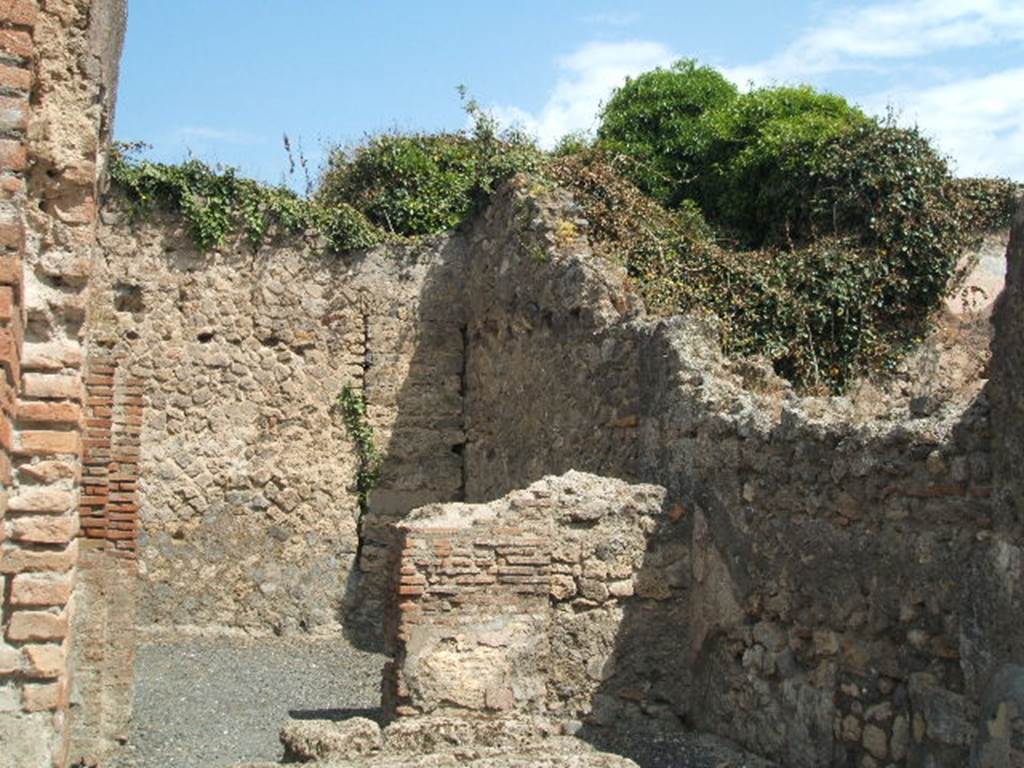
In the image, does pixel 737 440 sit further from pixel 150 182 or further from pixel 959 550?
pixel 150 182

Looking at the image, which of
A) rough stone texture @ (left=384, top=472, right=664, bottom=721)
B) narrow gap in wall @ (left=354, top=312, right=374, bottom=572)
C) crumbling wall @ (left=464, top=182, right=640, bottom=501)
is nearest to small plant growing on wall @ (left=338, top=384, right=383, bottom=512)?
narrow gap in wall @ (left=354, top=312, right=374, bottom=572)

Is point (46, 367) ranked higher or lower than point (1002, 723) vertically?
higher

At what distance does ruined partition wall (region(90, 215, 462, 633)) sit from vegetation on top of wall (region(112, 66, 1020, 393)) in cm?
43

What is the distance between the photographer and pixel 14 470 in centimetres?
412

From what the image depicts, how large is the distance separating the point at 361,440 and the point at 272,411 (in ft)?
2.97

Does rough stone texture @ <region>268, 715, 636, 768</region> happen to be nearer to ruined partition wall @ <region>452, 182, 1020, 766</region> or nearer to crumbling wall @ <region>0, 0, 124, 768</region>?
ruined partition wall @ <region>452, 182, 1020, 766</region>

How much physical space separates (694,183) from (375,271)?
153 inches

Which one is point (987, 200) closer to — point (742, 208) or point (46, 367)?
point (742, 208)

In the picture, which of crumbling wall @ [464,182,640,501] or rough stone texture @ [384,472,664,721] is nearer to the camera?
rough stone texture @ [384,472,664,721]

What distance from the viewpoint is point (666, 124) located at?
16203mm

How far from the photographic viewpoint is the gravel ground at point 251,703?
732cm

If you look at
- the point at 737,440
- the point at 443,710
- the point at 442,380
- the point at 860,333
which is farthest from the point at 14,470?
the point at 442,380

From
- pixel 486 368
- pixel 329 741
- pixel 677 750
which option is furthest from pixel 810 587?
pixel 486 368

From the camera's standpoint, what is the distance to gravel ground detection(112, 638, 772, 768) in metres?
7.32
